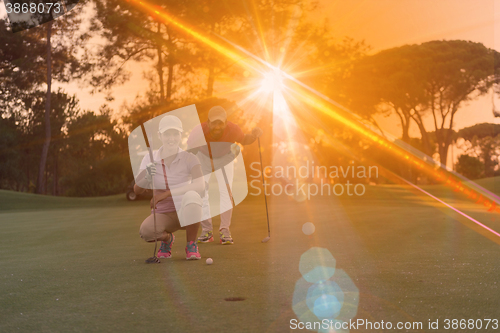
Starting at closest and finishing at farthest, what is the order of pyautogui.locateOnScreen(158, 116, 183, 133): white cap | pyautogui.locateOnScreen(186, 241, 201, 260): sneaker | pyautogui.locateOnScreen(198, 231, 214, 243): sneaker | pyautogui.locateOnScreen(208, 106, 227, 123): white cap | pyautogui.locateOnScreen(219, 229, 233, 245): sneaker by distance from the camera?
pyautogui.locateOnScreen(158, 116, 183, 133): white cap, pyautogui.locateOnScreen(186, 241, 201, 260): sneaker, pyautogui.locateOnScreen(208, 106, 227, 123): white cap, pyautogui.locateOnScreen(219, 229, 233, 245): sneaker, pyautogui.locateOnScreen(198, 231, 214, 243): sneaker

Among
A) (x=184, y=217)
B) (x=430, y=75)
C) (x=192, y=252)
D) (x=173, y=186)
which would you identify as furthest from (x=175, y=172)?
(x=430, y=75)

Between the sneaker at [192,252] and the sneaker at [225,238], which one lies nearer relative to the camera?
the sneaker at [192,252]

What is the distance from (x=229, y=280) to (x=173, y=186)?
4.94ft

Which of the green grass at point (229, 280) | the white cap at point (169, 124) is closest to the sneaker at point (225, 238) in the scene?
the green grass at point (229, 280)

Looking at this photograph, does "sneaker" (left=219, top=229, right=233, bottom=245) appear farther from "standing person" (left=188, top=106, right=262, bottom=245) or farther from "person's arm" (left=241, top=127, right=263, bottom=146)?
"person's arm" (left=241, top=127, right=263, bottom=146)

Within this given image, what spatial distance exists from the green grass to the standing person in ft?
1.18

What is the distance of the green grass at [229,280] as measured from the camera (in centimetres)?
288

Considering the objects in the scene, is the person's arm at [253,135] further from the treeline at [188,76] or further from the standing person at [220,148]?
the treeline at [188,76]

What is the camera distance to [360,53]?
33.1 m

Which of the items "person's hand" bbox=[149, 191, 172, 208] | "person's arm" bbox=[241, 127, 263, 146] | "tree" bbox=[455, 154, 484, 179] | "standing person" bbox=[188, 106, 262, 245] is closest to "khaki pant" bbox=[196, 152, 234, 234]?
"standing person" bbox=[188, 106, 262, 245]

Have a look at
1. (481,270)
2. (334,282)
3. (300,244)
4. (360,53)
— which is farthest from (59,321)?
(360,53)

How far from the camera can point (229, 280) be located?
13.0 ft

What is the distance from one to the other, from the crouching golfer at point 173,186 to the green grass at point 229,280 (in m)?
0.34

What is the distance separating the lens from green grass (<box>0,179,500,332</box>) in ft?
9.46
